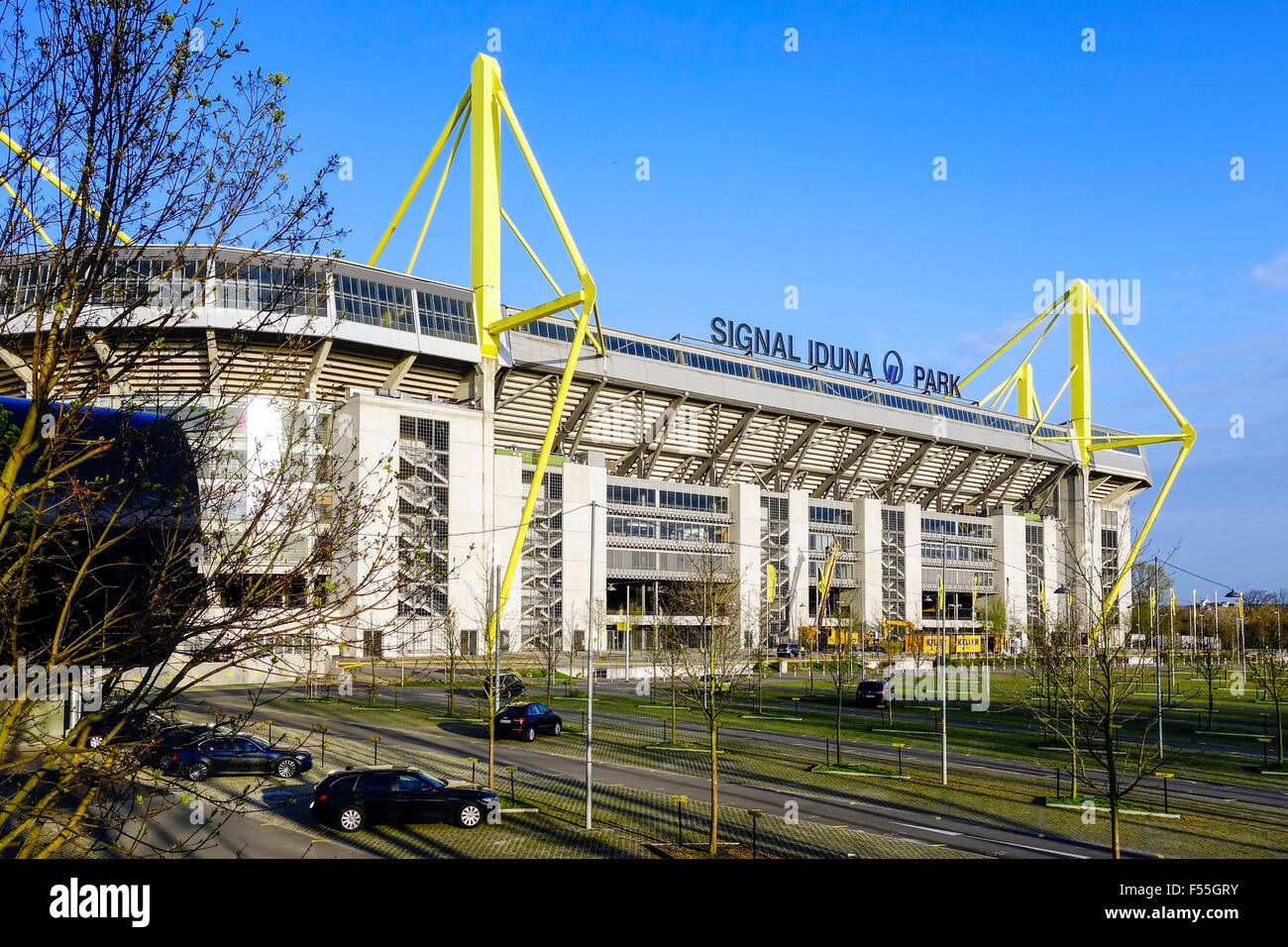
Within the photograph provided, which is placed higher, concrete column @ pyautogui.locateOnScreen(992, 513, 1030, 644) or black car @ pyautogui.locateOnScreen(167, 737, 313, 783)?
concrete column @ pyautogui.locateOnScreen(992, 513, 1030, 644)

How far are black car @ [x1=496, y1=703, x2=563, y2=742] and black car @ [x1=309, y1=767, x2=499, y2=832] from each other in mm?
13770

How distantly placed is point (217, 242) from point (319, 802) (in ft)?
61.1

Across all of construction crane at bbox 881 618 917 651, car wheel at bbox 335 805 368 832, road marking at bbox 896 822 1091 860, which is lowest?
construction crane at bbox 881 618 917 651

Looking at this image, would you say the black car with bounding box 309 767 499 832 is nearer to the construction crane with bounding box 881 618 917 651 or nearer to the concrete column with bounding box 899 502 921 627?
the construction crane with bounding box 881 618 917 651

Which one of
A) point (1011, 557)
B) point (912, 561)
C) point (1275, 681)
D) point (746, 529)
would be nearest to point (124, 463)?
point (1275, 681)

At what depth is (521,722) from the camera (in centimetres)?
3731

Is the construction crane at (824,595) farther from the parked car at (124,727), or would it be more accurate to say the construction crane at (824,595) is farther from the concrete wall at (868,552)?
the parked car at (124,727)

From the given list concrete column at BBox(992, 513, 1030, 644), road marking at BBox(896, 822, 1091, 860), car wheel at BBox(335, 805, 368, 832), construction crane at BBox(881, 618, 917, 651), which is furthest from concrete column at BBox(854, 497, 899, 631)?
car wheel at BBox(335, 805, 368, 832)

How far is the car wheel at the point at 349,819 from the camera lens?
866 inches

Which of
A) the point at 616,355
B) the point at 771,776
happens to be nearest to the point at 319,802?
the point at 771,776

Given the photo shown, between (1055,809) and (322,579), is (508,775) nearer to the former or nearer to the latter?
(1055,809)

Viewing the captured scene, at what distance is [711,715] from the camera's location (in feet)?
79.9

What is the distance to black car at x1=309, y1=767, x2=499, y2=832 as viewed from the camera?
22.2 metres
